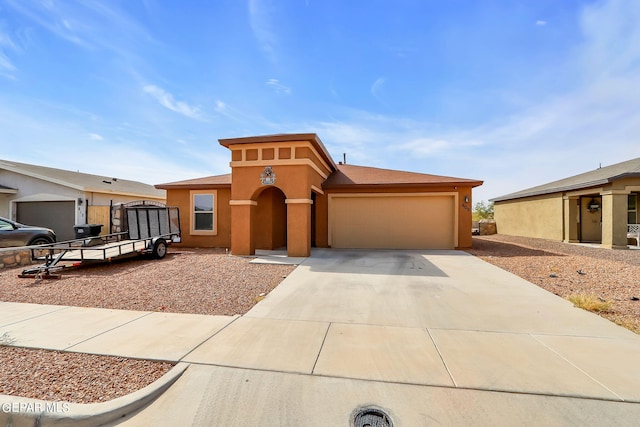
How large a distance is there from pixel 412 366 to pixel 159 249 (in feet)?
32.7

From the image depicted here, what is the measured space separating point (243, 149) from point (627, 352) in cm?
1065

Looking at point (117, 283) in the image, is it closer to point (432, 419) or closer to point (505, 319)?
point (432, 419)

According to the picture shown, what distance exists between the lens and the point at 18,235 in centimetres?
1085

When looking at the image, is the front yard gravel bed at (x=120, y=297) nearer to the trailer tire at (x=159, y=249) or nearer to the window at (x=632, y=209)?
the trailer tire at (x=159, y=249)

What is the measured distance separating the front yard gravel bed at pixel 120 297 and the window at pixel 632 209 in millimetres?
18082

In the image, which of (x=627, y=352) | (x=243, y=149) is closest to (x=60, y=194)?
(x=243, y=149)

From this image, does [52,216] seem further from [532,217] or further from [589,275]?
[532,217]

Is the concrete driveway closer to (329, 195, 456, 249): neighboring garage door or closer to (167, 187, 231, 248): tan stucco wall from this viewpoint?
(329, 195, 456, 249): neighboring garage door

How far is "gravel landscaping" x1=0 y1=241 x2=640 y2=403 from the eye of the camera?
301cm

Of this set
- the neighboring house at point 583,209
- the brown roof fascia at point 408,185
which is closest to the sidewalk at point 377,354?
the brown roof fascia at point 408,185

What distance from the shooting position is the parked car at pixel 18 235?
1059 centimetres

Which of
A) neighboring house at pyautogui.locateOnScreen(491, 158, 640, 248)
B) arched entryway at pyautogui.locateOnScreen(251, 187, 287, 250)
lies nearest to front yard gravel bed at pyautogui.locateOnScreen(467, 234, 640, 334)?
neighboring house at pyautogui.locateOnScreen(491, 158, 640, 248)

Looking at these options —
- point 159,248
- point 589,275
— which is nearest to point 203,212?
point 159,248

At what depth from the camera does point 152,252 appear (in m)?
10.2
